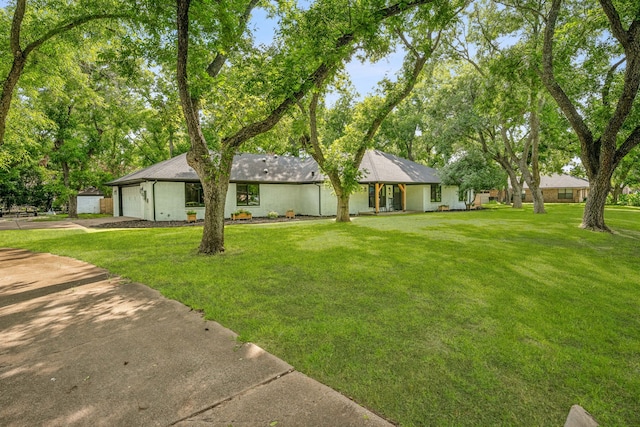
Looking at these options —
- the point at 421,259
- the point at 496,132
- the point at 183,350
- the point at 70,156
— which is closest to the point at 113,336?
the point at 183,350

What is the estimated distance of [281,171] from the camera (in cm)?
2272

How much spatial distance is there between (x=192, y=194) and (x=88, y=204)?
17.2 m

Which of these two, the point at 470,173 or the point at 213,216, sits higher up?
the point at 470,173

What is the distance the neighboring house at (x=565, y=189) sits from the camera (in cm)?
4738

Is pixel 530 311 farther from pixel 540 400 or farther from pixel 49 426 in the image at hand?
pixel 49 426

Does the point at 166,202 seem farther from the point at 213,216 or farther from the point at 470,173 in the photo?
the point at 470,173

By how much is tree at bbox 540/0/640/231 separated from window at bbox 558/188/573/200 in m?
41.0

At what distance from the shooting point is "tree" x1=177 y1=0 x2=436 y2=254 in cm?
719

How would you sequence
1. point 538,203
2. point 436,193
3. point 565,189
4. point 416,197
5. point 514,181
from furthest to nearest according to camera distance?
point 565,189
point 514,181
point 436,193
point 416,197
point 538,203

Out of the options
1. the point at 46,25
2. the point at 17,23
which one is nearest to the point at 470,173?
the point at 46,25

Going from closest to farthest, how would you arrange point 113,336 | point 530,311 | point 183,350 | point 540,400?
point 540,400 → point 183,350 → point 113,336 → point 530,311

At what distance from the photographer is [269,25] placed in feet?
34.4

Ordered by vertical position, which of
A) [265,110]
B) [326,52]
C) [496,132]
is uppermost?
[496,132]

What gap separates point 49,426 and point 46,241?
11456mm
